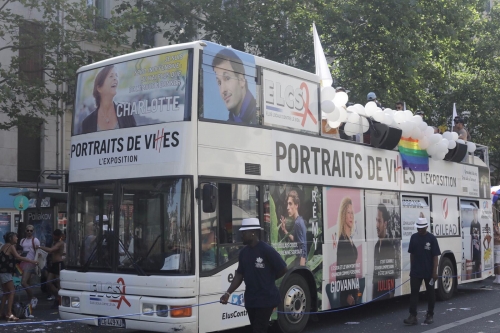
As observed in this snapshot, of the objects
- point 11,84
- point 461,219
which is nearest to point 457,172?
point 461,219

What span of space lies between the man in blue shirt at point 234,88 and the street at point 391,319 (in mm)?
3160

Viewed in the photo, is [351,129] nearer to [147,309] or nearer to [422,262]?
[422,262]

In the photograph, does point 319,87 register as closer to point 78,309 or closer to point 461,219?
point 78,309

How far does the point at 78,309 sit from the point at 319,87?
A: 5192mm

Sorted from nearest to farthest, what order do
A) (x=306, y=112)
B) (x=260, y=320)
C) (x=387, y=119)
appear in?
(x=260, y=320), (x=306, y=112), (x=387, y=119)

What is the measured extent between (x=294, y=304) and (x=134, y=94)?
3825 millimetres

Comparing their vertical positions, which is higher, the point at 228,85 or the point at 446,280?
the point at 228,85

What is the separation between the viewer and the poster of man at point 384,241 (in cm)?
1234

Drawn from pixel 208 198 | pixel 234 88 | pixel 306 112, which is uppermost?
pixel 234 88

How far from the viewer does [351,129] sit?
12.2 metres

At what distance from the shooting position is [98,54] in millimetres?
18344

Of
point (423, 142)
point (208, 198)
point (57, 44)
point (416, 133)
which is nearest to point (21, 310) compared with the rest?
point (208, 198)

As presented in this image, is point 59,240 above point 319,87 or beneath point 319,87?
beneath

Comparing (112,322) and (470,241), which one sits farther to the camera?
(470,241)
